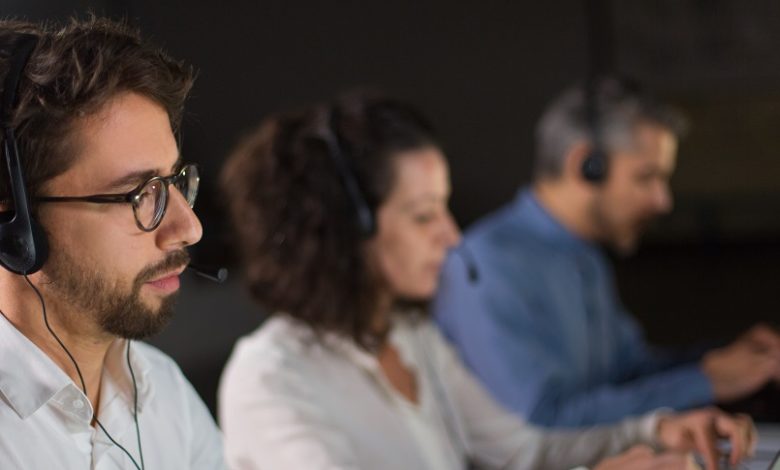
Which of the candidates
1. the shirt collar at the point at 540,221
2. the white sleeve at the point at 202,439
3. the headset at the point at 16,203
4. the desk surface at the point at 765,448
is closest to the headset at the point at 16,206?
the headset at the point at 16,203

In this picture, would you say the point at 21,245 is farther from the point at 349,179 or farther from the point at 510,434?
the point at 510,434

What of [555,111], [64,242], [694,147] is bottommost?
[694,147]

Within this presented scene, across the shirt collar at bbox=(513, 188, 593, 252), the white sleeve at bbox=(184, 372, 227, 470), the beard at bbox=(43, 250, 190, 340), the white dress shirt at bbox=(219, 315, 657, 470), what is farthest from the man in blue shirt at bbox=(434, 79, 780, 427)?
the beard at bbox=(43, 250, 190, 340)

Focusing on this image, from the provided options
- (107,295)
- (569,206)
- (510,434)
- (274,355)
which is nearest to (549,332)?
(569,206)

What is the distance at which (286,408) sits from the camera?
1.23 m

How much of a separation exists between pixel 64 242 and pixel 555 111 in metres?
1.50

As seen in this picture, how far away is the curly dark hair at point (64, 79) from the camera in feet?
2.39

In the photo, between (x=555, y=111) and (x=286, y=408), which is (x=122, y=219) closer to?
(x=286, y=408)

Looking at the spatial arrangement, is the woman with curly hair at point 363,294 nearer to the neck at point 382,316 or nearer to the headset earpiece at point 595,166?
the neck at point 382,316

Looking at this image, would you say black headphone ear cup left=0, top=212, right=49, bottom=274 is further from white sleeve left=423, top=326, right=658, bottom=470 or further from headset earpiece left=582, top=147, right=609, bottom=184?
headset earpiece left=582, top=147, right=609, bottom=184

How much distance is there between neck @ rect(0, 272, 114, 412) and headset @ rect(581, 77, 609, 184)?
50.7 inches

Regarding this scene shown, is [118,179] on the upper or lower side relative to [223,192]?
upper

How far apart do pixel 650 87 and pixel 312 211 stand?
124 cm

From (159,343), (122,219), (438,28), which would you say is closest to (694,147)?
(438,28)
